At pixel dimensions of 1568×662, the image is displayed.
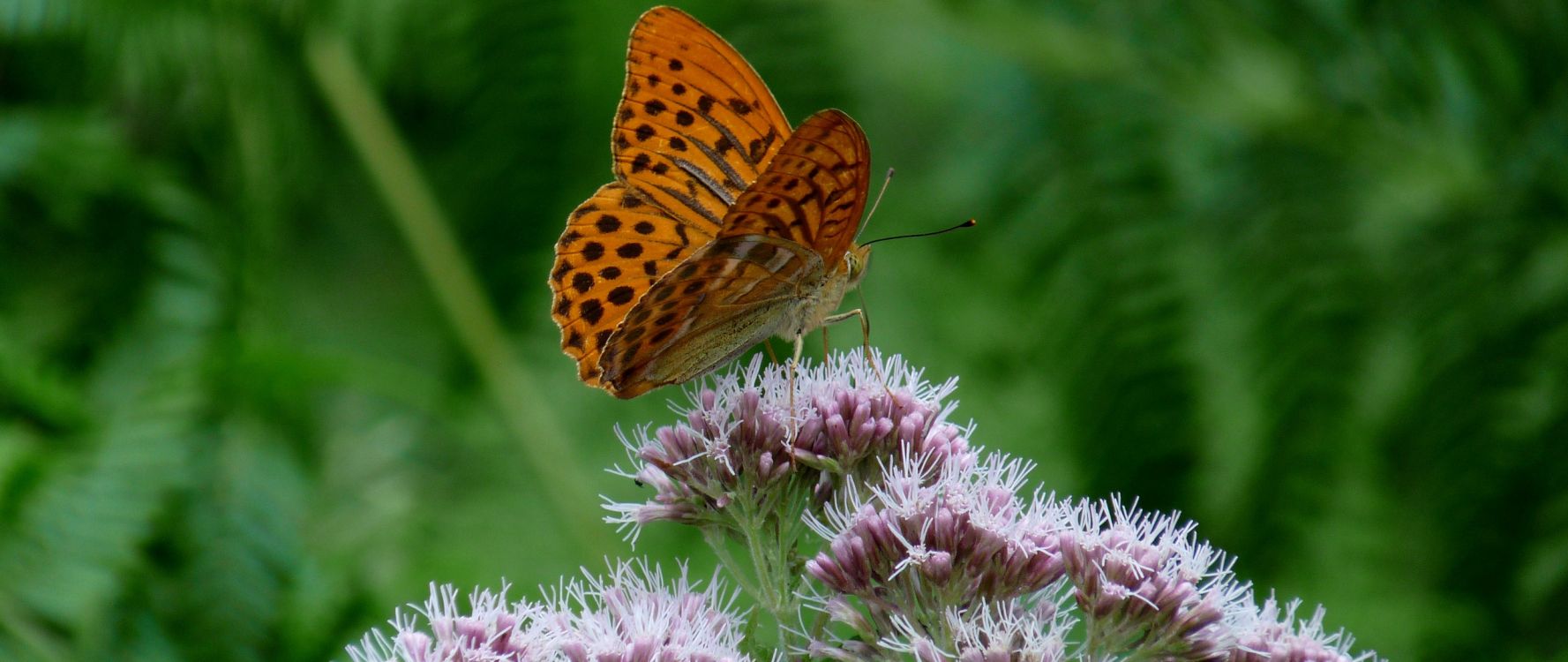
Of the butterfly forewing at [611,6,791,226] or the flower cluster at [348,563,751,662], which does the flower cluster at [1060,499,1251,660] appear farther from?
the butterfly forewing at [611,6,791,226]

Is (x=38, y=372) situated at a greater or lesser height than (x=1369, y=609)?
greater

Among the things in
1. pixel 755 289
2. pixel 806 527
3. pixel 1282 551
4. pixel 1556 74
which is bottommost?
pixel 806 527

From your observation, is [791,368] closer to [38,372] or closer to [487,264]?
[38,372]

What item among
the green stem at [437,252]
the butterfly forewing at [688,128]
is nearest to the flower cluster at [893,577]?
the butterfly forewing at [688,128]

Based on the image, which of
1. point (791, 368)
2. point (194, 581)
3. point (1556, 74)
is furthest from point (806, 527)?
point (1556, 74)

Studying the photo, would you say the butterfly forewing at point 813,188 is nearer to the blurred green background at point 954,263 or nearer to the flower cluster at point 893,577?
the flower cluster at point 893,577

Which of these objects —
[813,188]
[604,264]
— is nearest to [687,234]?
[604,264]
